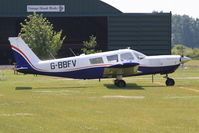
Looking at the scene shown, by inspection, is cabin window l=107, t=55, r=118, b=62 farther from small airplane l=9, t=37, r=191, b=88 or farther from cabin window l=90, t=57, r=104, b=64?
cabin window l=90, t=57, r=104, b=64

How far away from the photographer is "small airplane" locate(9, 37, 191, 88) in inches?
1080

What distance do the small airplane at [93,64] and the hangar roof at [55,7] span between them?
190 feet

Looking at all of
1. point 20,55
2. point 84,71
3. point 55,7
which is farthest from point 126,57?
point 55,7

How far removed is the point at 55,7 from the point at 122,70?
195 feet

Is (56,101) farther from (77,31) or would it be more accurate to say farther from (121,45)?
(77,31)

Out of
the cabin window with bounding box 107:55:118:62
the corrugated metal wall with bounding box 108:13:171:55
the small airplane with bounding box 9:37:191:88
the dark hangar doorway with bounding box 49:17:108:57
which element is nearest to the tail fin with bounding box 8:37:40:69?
the small airplane with bounding box 9:37:191:88

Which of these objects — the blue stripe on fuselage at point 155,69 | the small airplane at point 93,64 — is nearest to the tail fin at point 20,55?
the small airplane at point 93,64

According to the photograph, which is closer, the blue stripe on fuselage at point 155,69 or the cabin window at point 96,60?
the cabin window at point 96,60

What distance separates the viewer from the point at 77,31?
99.2 m

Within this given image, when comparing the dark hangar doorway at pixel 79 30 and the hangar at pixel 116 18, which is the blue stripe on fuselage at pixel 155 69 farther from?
the dark hangar doorway at pixel 79 30

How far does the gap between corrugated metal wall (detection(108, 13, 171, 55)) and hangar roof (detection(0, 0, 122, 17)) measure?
13.1 feet

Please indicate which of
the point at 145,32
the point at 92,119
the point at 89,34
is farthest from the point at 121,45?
the point at 92,119

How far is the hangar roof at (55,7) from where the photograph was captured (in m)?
84.2

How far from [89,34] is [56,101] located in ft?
259
